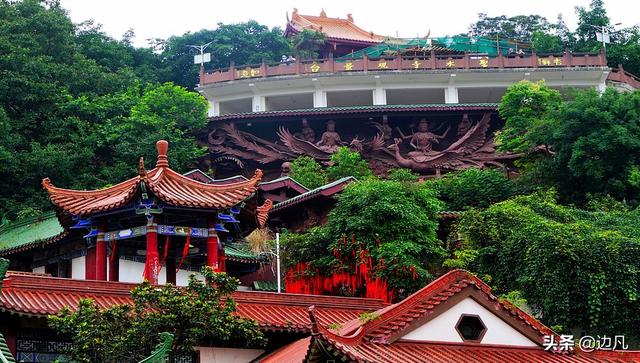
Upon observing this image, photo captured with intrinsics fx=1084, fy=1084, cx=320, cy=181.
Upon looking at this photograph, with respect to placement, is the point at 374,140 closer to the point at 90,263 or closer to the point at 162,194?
the point at 90,263

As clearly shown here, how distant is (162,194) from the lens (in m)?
20.9

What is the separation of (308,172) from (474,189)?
611 cm

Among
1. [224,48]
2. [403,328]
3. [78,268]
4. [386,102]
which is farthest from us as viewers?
[224,48]

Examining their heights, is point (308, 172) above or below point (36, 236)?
above

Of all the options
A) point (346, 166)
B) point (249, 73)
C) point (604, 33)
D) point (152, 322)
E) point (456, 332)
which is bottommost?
point (456, 332)

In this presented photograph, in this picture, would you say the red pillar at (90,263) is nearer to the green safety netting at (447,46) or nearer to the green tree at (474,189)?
the green tree at (474,189)

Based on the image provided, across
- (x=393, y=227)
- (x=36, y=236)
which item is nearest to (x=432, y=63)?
(x=393, y=227)

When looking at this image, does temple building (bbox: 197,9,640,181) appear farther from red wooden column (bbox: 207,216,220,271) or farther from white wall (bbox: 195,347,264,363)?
white wall (bbox: 195,347,264,363)

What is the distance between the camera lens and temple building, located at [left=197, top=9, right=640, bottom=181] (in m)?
42.2

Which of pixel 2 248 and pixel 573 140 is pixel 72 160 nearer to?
pixel 2 248

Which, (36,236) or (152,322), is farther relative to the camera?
(36,236)

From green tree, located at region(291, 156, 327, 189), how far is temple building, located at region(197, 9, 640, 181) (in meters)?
2.35

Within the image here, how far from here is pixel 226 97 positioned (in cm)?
4822

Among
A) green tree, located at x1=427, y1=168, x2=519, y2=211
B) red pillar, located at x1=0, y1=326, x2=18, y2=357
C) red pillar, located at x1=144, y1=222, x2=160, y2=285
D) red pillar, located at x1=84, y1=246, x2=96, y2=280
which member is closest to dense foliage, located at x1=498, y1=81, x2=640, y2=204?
green tree, located at x1=427, y1=168, x2=519, y2=211
